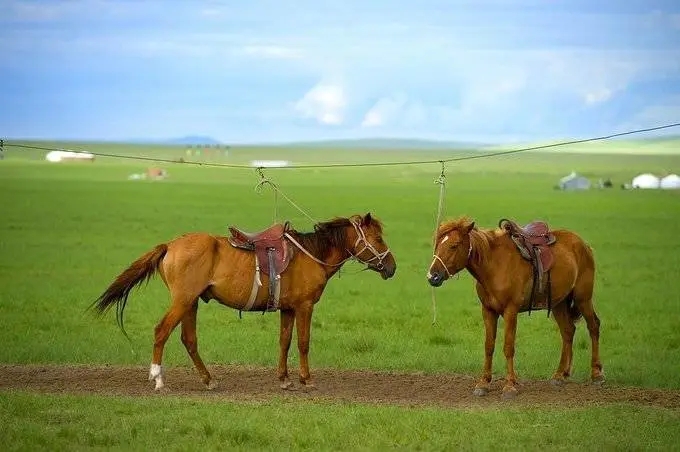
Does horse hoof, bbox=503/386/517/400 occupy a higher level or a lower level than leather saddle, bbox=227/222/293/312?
lower

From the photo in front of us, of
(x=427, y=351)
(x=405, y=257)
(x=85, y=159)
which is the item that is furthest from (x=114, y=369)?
(x=85, y=159)

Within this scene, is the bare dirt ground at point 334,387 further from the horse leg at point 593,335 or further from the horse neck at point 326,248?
the horse neck at point 326,248

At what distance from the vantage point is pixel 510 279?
44.2 ft

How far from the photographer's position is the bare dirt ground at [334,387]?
42.4ft

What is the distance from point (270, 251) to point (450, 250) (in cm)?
191

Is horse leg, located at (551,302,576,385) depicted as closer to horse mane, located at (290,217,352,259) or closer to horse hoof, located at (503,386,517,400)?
horse hoof, located at (503,386,517,400)

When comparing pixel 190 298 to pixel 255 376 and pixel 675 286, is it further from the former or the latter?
pixel 675 286

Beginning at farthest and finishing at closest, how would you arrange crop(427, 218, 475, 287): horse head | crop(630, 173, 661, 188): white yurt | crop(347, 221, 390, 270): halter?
crop(630, 173, 661, 188): white yurt < crop(347, 221, 390, 270): halter < crop(427, 218, 475, 287): horse head

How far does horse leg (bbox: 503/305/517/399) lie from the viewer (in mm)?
13219

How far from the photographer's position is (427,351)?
1661 cm

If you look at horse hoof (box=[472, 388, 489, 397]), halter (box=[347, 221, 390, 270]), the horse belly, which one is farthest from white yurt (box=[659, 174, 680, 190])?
horse hoof (box=[472, 388, 489, 397])

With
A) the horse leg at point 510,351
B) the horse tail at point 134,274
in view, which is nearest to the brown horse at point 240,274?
the horse tail at point 134,274

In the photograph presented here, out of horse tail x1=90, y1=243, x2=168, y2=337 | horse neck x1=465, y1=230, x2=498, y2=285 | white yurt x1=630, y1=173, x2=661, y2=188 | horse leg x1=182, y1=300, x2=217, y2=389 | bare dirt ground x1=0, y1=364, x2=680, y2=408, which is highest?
white yurt x1=630, y1=173, x2=661, y2=188

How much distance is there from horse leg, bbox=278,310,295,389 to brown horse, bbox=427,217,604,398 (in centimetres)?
165
